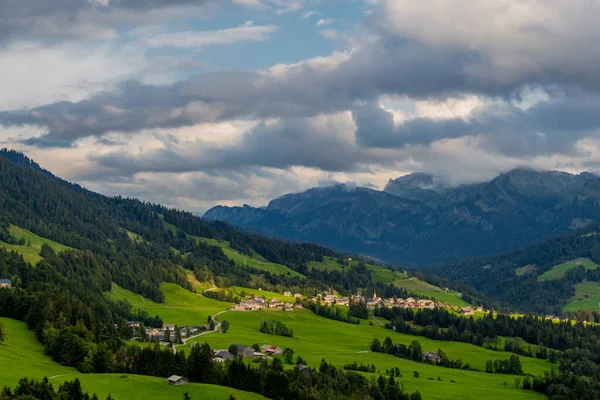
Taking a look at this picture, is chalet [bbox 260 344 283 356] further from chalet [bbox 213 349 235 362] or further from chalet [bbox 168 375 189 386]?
chalet [bbox 168 375 189 386]

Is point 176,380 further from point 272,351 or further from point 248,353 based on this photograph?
point 272,351

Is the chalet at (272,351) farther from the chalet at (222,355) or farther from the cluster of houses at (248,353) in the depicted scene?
the chalet at (222,355)

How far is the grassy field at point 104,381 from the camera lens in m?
109

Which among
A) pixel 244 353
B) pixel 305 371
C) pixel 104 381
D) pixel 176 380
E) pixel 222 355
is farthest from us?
pixel 244 353

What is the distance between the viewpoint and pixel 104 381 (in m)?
114

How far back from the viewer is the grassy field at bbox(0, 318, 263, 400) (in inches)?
4281

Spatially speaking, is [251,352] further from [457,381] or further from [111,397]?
[111,397]

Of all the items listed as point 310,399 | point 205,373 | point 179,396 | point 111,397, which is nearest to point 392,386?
point 310,399

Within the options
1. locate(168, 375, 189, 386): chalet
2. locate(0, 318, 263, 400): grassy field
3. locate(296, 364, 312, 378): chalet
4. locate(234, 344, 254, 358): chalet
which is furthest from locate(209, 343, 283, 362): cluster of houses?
locate(0, 318, 263, 400): grassy field

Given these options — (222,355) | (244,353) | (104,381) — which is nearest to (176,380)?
(104,381)

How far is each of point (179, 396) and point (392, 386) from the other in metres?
56.3

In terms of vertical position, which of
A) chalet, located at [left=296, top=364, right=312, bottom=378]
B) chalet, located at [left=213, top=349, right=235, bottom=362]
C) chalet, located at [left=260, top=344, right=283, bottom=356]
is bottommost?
chalet, located at [left=260, top=344, right=283, bottom=356]

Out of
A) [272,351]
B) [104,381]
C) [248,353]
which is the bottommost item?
[272,351]

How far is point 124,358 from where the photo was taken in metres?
138
